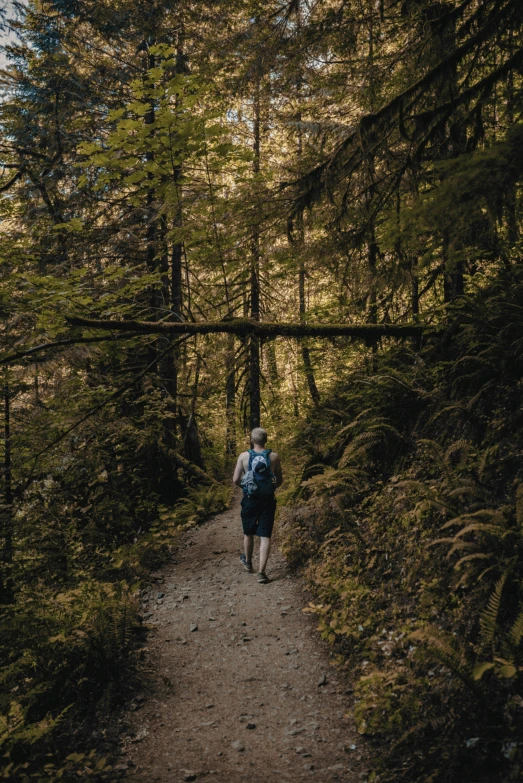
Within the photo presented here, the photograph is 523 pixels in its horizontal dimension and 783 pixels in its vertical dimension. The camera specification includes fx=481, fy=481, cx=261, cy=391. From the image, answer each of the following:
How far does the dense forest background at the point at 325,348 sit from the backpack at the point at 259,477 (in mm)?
731

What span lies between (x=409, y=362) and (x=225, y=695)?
19.5 feet

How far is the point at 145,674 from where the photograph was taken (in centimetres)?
538

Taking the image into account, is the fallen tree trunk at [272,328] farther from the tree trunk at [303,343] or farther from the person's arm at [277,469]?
the person's arm at [277,469]

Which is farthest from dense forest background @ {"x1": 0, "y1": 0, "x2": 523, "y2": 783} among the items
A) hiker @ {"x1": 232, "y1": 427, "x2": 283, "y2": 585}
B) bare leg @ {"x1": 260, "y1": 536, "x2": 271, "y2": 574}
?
hiker @ {"x1": 232, "y1": 427, "x2": 283, "y2": 585}

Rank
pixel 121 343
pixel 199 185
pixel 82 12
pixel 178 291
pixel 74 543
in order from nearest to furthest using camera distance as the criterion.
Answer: pixel 199 185 → pixel 74 543 → pixel 121 343 → pixel 82 12 → pixel 178 291

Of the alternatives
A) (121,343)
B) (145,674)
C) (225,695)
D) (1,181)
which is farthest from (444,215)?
(1,181)

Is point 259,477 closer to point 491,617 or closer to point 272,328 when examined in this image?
point 272,328

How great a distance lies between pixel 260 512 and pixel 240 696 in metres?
2.91

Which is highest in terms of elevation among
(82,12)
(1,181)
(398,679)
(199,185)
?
(82,12)

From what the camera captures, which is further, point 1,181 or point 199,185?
point 1,181

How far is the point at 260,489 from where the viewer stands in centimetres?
739

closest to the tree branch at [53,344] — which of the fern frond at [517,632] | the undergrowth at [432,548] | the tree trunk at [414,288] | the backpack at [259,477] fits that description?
the backpack at [259,477]

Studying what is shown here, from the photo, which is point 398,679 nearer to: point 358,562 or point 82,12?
point 358,562

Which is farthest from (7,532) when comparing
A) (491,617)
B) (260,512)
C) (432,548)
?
(491,617)
